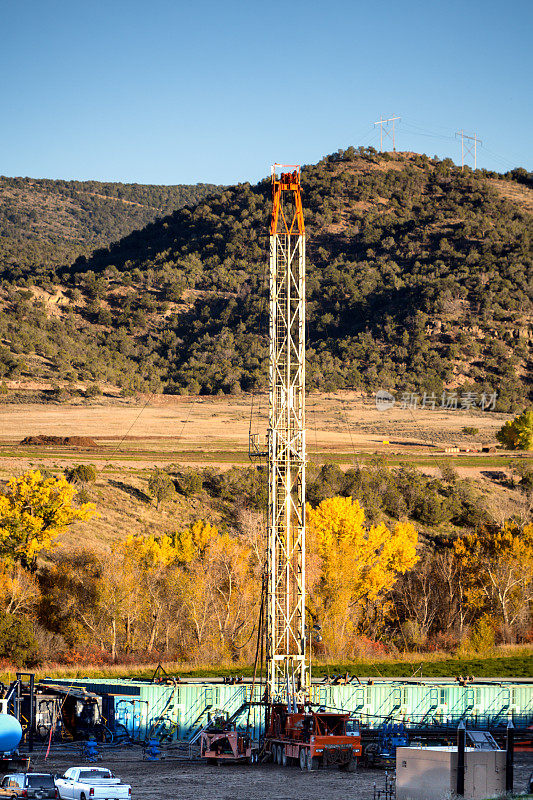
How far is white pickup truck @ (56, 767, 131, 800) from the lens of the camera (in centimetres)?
2314

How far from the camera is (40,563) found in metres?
59.7

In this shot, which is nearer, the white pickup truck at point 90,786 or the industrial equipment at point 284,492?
the white pickup truck at point 90,786

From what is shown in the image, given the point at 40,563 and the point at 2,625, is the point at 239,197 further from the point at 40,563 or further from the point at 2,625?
the point at 2,625

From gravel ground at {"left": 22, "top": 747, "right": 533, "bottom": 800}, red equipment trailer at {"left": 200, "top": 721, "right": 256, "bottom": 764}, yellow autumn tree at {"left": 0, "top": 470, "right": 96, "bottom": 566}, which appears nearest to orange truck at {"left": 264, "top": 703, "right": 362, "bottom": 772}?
gravel ground at {"left": 22, "top": 747, "right": 533, "bottom": 800}

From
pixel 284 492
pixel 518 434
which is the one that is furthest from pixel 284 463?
pixel 518 434

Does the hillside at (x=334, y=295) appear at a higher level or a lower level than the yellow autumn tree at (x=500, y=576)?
higher

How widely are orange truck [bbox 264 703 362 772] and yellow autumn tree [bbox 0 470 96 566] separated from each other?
27.2 metres

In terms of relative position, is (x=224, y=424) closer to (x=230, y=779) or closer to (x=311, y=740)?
(x=311, y=740)

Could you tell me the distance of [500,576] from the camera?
2338 inches

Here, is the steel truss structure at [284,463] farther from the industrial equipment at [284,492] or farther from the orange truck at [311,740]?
the orange truck at [311,740]

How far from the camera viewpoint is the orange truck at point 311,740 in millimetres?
30297

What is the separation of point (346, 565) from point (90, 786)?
3489 cm

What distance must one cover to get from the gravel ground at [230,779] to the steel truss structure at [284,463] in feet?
17.2

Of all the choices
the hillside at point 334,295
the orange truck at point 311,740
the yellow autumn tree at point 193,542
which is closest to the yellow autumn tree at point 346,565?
the yellow autumn tree at point 193,542
